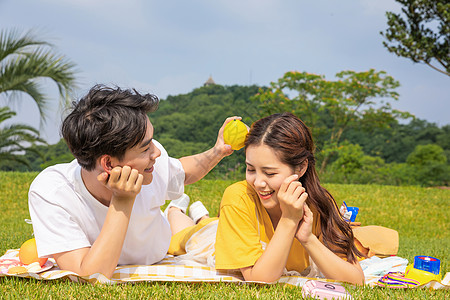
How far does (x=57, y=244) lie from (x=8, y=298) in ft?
1.33

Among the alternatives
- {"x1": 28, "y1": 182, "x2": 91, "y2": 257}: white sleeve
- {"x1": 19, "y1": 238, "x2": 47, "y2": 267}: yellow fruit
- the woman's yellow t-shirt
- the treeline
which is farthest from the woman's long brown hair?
the treeline

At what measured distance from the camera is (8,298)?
2510mm

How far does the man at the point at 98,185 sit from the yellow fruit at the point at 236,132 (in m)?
0.62

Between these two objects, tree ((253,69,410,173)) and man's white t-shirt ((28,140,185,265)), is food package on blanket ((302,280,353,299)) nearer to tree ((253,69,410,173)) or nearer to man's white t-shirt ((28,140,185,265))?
man's white t-shirt ((28,140,185,265))

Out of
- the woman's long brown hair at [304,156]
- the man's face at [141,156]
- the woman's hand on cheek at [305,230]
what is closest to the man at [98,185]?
the man's face at [141,156]

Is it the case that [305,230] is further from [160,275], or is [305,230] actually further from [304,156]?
[160,275]

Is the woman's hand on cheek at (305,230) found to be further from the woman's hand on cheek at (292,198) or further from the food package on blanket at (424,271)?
the food package on blanket at (424,271)

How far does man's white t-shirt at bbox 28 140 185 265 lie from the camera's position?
2746 millimetres

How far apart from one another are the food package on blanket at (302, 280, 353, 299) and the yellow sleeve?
383 millimetres

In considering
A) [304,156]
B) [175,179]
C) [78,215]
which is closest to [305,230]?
[304,156]

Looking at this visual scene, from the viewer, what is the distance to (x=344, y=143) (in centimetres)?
1977

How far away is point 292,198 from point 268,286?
2.19ft

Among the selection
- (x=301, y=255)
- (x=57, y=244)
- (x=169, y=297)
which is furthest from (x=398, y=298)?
(x=57, y=244)

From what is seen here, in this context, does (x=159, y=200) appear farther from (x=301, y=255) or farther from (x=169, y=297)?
(x=301, y=255)
